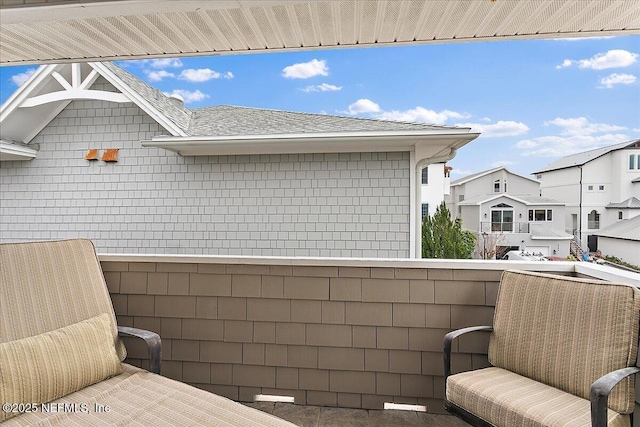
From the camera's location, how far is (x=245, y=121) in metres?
4.96

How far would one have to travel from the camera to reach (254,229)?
457 cm

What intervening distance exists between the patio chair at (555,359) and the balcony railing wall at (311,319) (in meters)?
0.33

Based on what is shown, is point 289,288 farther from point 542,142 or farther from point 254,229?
point 542,142

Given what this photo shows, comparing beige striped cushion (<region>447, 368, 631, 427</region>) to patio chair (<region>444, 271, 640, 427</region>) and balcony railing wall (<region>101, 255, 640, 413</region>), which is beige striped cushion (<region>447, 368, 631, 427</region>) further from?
balcony railing wall (<region>101, 255, 640, 413</region>)

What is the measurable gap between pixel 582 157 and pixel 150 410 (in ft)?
9.85

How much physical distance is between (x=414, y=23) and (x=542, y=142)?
197cm

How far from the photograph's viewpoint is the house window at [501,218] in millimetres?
2998

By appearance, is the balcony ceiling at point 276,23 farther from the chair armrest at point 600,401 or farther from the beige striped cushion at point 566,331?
the chair armrest at point 600,401

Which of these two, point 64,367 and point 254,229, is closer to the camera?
point 64,367

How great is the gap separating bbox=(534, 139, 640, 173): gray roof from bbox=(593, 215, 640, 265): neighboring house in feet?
1.68

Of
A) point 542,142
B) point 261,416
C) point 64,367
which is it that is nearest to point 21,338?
point 64,367

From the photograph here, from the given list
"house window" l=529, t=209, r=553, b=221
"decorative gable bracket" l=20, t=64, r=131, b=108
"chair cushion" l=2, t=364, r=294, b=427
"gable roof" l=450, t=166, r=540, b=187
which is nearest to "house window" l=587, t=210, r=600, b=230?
"house window" l=529, t=209, r=553, b=221

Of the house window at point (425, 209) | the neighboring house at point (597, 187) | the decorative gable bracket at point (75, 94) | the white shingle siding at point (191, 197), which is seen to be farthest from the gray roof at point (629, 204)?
the decorative gable bracket at point (75, 94)

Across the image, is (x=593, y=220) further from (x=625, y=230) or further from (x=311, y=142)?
(x=311, y=142)
